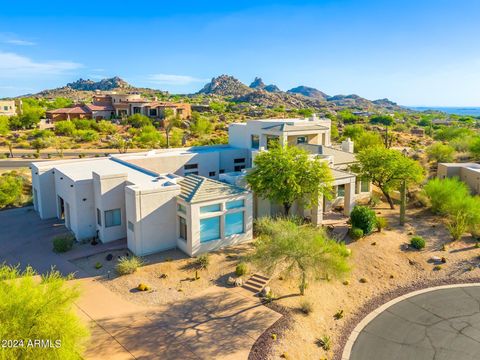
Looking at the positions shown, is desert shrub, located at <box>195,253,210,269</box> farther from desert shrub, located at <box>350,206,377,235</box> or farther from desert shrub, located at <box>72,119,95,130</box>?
desert shrub, located at <box>72,119,95,130</box>

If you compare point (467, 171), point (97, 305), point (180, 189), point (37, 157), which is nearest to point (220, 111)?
point (37, 157)

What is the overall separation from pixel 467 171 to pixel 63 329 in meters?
45.7

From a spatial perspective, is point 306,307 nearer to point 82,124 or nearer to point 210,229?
point 210,229

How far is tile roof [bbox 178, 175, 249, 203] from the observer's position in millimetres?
29677

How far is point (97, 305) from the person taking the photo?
23.4 metres

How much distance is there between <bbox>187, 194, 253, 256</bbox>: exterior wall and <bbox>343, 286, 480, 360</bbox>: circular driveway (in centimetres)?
1200

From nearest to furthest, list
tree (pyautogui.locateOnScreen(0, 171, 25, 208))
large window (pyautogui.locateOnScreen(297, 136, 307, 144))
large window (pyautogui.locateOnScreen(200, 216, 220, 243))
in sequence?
large window (pyautogui.locateOnScreen(200, 216, 220, 243)), tree (pyautogui.locateOnScreen(0, 171, 25, 208)), large window (pyautogui.locateOnScreen(297, 136, 307, 144))

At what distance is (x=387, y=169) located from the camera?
3997 cm

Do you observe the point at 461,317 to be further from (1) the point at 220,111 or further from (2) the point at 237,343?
(1) the point at 220,111

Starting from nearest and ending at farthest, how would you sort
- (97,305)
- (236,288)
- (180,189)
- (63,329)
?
(63,329)
(97,305)
(236,288)
(180,189)

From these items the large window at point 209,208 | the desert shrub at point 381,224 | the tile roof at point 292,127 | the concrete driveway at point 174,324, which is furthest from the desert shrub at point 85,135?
the desert shrub at point 381,224

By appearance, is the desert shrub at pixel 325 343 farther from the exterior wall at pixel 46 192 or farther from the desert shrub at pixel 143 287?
the exterior wall at pixel 46 192

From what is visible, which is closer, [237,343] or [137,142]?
[237,343]

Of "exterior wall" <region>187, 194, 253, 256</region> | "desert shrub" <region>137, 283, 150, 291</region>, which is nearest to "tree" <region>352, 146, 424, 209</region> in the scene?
"exterior wall" <region>187, 194, 253, 256</region>
